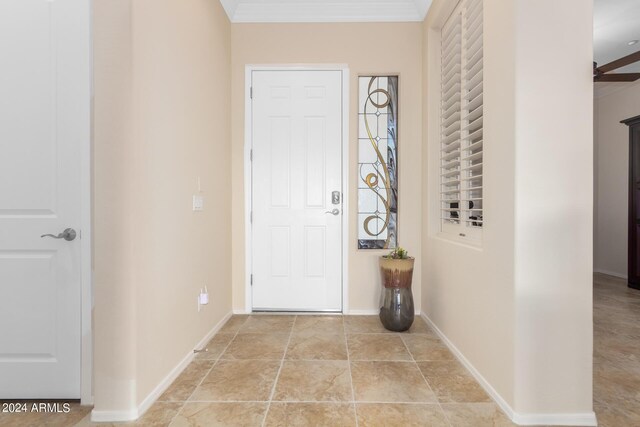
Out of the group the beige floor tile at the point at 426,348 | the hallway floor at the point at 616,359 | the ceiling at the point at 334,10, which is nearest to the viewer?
the hallway floor at the point at 616,359

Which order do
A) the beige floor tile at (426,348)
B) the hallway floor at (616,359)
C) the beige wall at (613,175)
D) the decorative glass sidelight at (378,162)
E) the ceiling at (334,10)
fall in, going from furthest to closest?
the beige wall at (613,175) < the decorative glass sidelight at (378,162) < the ceiling at (334,10) < the beige floor tile at (426,348) < the hallway floor at (616,359)

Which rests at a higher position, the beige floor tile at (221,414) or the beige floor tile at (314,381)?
the beige floor tile at (314,381)

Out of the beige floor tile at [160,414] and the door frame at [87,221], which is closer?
the beige floor tile at [160,414]

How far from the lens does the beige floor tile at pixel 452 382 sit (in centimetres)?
166

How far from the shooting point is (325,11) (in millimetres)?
2863

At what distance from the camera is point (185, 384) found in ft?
5.89

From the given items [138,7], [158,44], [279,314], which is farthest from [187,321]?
[138,7]

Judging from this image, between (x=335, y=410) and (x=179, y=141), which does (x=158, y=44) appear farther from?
(x=335, y=410)

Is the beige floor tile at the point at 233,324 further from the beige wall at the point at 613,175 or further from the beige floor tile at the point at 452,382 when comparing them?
the beige wall at the point at 613,175

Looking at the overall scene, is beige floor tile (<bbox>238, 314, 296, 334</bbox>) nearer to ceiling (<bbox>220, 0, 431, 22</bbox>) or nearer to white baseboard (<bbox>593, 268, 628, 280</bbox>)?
ceiling (<bbox>220, 0, 431, 22</bbox>)

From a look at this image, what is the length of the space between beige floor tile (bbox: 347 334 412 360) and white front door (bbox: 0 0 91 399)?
160 centimetres

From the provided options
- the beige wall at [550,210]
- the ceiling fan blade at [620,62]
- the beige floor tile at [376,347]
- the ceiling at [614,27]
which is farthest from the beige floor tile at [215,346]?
the ceiling at [614,27]

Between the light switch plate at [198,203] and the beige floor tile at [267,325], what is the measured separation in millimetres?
1059

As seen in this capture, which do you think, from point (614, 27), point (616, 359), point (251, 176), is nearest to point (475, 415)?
point (616, 359)
